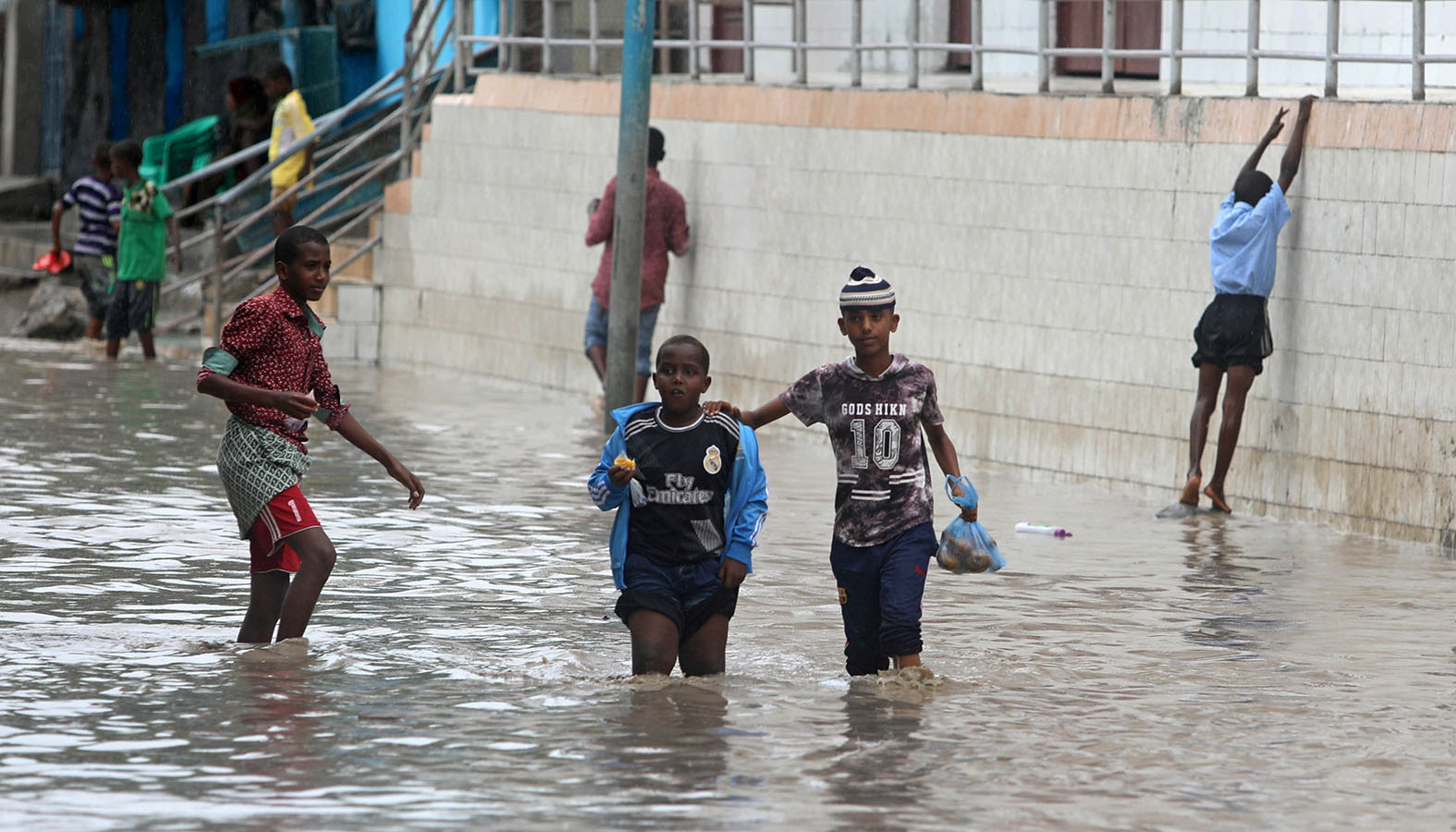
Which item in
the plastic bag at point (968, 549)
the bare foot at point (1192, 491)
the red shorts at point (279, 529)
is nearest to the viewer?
the plastic bag at point (968, 549)

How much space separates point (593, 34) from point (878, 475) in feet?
36.6

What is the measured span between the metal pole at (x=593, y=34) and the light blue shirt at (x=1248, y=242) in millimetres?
7479

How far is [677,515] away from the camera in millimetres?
7523

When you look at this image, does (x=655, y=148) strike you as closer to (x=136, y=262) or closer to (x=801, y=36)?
(x=801, y=36)

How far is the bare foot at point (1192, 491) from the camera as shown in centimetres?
1220

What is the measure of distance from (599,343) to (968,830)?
1102cm

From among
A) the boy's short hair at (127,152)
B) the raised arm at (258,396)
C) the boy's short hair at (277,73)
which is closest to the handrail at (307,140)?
the boy's short hair at (277,73)

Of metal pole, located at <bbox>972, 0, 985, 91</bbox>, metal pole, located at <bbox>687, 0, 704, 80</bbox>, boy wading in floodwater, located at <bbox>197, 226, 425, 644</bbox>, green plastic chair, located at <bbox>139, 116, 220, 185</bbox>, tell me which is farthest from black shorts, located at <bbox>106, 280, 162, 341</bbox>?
boy wading in floodwater, located at <bbox>197, 226, 425, 644</bbox>

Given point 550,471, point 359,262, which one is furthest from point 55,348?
point 550,471

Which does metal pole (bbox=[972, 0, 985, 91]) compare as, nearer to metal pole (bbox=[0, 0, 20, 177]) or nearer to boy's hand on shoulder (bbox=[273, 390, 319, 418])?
boy's hand on shoulder (bbox=[273, 390, 319, 418])

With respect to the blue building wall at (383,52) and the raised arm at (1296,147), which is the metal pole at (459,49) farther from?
the raised arm at (1296,147)

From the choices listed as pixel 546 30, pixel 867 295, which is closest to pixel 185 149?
pixel 546 30

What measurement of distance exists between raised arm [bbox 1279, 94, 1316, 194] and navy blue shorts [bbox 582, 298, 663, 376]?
218 inches

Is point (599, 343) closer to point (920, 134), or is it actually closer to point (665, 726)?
point (920, 134)
